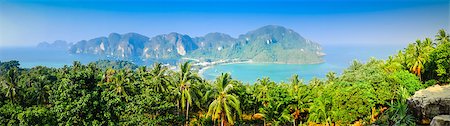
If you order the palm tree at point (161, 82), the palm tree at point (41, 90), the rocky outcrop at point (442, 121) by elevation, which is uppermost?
the palm tree at point (161, 82)

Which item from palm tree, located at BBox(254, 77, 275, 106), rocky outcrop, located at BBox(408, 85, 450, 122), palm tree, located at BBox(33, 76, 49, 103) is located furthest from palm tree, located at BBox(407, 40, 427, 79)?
palm tree, located at BBox(33, 76, 49, 103)

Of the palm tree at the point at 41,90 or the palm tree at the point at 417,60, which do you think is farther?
the palm tree at the point at 41,90

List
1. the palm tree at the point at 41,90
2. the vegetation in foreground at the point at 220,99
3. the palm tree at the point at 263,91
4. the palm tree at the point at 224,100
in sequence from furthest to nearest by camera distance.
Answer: the palm tree at the point at 41,90
the palm tree at the point at 263,91
the palm tree at the point at 224,100
the vegetation in foreground at the point at 220,99

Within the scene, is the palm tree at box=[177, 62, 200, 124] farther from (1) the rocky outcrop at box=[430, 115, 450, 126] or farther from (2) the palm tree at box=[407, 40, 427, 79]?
(2) the palm tree at box=[407, 40, 427, 79]

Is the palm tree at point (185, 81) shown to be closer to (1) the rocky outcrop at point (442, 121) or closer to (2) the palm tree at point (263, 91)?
(2) the palm tree at point (263, 91)

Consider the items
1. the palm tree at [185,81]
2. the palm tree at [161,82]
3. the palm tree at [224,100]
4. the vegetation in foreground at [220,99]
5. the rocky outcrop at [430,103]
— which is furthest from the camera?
the palm tree at [161,82]

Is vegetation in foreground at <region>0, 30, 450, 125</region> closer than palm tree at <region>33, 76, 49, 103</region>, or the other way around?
vegetation in foreground at <region>0, 30, 450, 125</region>

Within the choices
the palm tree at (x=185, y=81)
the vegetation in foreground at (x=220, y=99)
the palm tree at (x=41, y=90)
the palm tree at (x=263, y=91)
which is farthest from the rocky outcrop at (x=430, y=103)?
the palm tree at (x=41, y=90)

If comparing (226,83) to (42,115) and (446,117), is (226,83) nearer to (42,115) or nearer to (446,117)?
(42,115)
